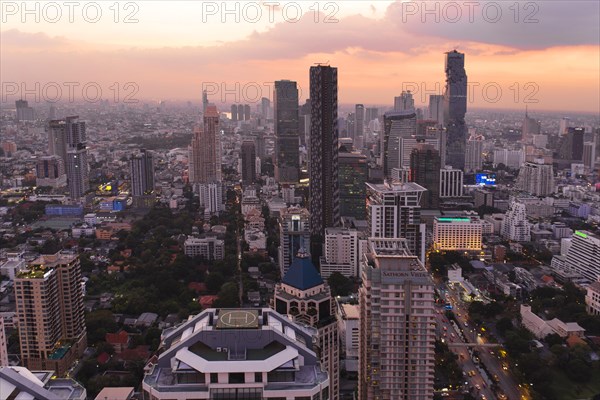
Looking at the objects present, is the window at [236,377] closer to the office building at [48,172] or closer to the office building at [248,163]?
the office building at [248,163]

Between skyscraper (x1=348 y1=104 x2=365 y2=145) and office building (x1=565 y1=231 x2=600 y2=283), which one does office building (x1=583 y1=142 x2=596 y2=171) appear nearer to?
skyscraper (x1=348 y1=104 x2=365 y2=145)

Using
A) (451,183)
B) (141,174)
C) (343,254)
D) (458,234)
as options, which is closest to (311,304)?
Answer: (343,254)

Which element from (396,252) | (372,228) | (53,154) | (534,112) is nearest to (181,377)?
(396,252)

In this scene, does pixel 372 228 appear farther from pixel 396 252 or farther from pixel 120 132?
pixel 120 132

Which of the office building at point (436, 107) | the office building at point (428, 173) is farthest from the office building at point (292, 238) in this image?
the office building at point (436, 107)

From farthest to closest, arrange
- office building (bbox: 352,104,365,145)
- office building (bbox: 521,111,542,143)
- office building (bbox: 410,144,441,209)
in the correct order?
office building (bbox: 352,104,365,145), office building (bbox: 521,111,542,143), office building (bbox: 410,144,441,209)

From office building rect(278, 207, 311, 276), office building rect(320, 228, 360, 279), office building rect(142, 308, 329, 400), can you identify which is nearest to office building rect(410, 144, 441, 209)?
office building rect(320, 228, 360, 279)
